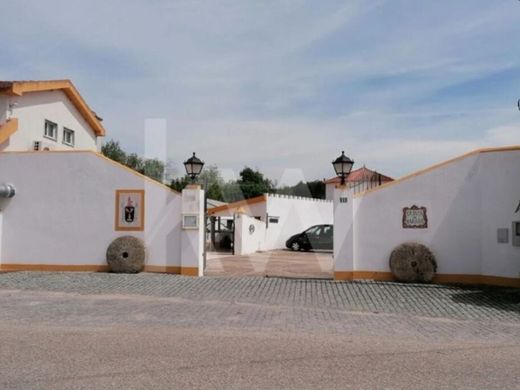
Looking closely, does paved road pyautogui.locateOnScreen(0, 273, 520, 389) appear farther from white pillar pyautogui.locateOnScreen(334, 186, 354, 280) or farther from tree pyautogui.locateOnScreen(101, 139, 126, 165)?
tree pyautogui.locateOnScreen(101, 139, 126, 165)

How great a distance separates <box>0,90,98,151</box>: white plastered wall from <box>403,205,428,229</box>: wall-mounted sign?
38.9 ft

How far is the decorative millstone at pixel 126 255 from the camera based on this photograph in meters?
13.8

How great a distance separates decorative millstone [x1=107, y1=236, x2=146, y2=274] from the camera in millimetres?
13805

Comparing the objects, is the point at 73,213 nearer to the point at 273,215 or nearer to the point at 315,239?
the point at 315,239

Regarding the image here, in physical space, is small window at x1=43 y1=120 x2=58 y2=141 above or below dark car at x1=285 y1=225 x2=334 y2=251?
above

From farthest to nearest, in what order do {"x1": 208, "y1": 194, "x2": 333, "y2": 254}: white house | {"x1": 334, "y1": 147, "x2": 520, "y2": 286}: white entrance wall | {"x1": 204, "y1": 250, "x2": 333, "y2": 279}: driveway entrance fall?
{"x1": 208, "y1": 194, "x2": 333, "y2": 254}: white house, {"x1": 204, "y1": 250, "x2": 333, "y2": 279}: driveway entrance, {"x1": 334, "y1": 147, "x2": 520, "y2": 286}: white entrance wall

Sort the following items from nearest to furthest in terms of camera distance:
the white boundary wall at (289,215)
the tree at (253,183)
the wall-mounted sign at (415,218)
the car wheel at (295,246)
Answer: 1. the wall-mounted sign at (415,218)
2. the car wheel at (295,246)
3. the white boundary wall at (289,215)
4. the tree at (253,183)

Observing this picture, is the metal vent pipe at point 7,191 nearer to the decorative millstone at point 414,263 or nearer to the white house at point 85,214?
the white house at point 85,214

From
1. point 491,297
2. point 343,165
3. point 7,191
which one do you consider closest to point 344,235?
point 343,165

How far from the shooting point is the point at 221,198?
1997 inches

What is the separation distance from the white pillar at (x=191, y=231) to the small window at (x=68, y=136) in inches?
354

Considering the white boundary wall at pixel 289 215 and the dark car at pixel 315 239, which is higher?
the white boundary wall at pixel 289 215

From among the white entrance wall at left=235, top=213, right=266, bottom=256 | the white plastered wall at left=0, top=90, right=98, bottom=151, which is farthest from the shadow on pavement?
the white plastered wall at left=0, top=90, right=98, bottom=151

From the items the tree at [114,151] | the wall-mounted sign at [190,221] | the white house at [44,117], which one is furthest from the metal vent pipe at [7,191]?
the tree at [114,151]
